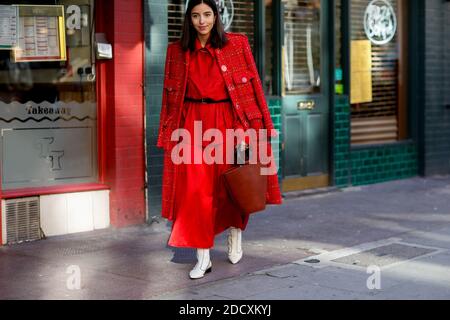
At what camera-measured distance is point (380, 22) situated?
11.8 meters

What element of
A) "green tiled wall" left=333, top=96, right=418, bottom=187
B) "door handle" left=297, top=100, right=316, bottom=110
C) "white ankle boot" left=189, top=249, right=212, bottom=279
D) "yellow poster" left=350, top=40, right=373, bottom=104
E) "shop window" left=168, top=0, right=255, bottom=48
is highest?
"shop window" left=168, top=0, right=255, bottom=48

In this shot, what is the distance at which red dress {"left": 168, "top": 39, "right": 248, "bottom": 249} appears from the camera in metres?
6.25

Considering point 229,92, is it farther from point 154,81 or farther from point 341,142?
point 341,142

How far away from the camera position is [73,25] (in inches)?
324

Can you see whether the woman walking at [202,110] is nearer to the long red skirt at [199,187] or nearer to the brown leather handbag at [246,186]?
the long red skirt at [199,187]

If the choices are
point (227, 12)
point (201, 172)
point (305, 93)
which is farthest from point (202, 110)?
point (305, 93)

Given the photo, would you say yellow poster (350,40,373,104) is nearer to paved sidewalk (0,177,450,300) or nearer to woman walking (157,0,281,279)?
paved sidewalk (0,177,450,300)

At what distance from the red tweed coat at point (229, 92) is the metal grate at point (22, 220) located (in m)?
1.86

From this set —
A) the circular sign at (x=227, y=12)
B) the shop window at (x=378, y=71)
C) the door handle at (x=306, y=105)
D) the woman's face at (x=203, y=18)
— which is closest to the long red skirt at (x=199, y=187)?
the woman's face at (x=203, y=18)

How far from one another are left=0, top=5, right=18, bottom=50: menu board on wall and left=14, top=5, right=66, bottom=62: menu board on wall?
7cm

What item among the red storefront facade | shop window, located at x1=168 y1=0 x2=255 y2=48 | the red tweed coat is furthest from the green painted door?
the red tweed coat

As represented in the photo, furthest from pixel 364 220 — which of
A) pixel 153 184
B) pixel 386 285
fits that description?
pixel 386 285

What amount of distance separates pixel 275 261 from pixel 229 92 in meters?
1.48

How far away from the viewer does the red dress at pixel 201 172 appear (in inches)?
246
